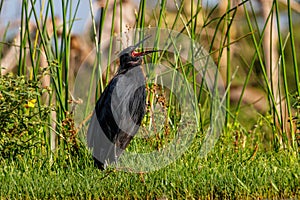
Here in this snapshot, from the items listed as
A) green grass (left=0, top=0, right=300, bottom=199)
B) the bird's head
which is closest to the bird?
the bird's head

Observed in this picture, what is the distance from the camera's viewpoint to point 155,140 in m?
4.20

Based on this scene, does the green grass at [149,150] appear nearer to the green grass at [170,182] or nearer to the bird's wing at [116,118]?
the green grass at [170,182]

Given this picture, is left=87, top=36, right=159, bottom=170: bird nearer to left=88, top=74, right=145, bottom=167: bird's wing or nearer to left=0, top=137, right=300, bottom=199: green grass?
left=88, top=74, right=145, bottom=167: bird's wing

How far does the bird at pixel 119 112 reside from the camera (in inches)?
148

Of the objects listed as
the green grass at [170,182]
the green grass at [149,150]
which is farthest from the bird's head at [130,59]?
the green grass at [170,182]

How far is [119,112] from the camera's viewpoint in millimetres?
3795

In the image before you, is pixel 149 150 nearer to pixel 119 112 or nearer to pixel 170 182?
pixel 119 112

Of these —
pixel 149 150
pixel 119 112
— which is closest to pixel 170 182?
pixel 119 112

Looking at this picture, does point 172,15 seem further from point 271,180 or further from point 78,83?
point 271,180

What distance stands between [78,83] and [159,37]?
29.5 inches

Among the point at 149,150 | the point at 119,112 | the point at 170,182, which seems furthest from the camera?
the point at 149,150

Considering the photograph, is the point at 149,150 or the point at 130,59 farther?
the point at 149,150

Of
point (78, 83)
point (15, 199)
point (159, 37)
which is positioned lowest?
point (15, 199)

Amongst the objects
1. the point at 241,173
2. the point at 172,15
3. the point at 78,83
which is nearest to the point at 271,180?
the point at 241,173
